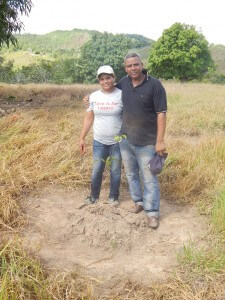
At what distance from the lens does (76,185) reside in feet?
14.5

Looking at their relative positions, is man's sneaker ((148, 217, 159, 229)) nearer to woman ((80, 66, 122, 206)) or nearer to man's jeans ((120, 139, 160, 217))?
man's jeans ((120, 139, 160, 217))

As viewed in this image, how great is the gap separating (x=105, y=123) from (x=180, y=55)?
31578 millimetres

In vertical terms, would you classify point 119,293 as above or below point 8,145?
below

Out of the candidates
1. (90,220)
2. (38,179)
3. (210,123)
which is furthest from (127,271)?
(210,123)

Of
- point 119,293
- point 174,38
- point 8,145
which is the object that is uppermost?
point 174,38

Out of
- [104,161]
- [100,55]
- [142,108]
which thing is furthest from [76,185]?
[100,55]

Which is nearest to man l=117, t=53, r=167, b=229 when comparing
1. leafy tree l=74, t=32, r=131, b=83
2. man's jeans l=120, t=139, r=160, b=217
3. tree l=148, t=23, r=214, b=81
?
man's jeans l=120, t=139, r=160, b=217

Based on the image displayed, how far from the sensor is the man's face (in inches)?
127

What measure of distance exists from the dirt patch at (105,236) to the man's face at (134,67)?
1.50 m

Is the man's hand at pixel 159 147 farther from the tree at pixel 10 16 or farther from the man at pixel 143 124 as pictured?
the tree at pixel 10 16

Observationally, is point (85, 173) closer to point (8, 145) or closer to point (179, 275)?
point (8, 145)

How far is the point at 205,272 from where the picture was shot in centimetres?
273

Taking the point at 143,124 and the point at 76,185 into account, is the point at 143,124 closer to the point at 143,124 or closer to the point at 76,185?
the point at 143,124

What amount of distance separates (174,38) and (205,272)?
1392 inches
